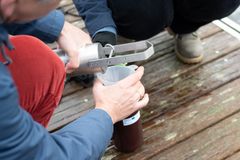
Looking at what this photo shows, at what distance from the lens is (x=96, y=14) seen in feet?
4.84

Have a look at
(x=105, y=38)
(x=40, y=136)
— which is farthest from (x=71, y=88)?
(x=40, y=136)

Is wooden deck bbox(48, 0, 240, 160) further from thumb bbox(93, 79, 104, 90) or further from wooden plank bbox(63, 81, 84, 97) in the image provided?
thumb bbox(93, 79, 104, 90)

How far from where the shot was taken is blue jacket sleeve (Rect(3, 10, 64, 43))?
116cm

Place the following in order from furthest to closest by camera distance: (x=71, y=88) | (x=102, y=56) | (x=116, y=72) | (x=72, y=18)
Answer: (x=72, y=18) < (x=71, y=88) < (x=116, y=72) < (x=102, y=56)

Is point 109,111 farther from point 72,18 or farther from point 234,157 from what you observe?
point 72,18

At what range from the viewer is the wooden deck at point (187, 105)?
1.38m

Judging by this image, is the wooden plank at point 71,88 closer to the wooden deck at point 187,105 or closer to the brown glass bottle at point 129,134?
the wooden deck at point 187,105

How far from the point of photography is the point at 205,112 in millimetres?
1502

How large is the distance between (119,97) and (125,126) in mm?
282

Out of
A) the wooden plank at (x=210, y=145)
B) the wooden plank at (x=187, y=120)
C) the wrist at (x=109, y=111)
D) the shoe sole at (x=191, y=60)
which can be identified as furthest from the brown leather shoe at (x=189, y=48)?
the wrist at (x=109, y=111)

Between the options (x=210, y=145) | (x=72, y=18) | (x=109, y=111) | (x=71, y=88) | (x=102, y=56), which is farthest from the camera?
(x=72, y=18)

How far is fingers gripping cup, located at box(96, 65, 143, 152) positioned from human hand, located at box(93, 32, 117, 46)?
21cm

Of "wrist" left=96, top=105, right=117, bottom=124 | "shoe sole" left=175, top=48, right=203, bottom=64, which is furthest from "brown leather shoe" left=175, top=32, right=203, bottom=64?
"wrist" left=96, top=105, right=117, bottom=124

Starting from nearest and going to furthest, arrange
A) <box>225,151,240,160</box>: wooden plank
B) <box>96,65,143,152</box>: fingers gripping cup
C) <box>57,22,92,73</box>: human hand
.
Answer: <box>57,22,92,73</box>: human hand < <box>96,65,143,152</box>: fingers gripping cup < <box>225,151,240,160</box>: wooden plank
